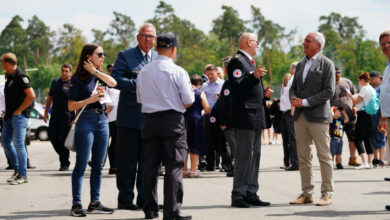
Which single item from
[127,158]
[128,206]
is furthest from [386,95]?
[128,206]

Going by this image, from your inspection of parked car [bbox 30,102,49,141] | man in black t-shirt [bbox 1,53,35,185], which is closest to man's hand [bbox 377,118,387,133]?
man in black t-shirt [bbox 1,53,35,185]

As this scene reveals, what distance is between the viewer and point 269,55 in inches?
3504

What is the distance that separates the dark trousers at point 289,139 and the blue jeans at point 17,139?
5.19m

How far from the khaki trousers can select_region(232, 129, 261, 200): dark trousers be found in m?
0.56

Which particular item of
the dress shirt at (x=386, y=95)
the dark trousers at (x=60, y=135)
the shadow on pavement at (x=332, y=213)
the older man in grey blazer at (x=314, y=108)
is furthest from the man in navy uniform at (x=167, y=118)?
the dark trousers at (x=60, y=135)

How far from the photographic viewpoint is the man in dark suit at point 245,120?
315 inches

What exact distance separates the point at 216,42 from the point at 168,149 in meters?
93.0

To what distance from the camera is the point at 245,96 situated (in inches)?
316

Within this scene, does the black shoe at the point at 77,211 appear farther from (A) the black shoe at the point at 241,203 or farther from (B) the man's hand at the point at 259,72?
(B) the man's hand at the point at 259,72

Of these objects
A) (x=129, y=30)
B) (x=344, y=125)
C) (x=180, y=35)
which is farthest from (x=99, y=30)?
(x=344, y=125)

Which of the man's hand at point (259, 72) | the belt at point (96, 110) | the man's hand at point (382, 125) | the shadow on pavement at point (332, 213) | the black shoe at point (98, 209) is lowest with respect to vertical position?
the shadow on pavement at point (332, 213)

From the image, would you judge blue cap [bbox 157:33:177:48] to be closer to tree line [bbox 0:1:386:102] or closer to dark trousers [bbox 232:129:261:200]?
dark trousers [bbox 232:129:261:200]

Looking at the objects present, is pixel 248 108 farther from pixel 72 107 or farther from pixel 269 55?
pixel 269 55

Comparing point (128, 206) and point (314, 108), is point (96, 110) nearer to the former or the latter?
point (128, 206)
